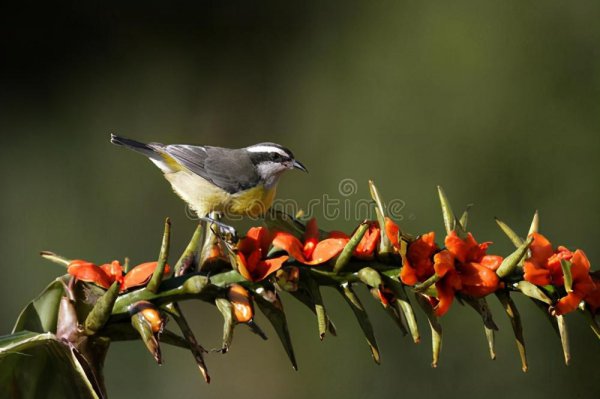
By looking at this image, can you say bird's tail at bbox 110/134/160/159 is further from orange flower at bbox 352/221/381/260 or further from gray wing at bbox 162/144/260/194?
orange flower at bbox 352/221/381/260

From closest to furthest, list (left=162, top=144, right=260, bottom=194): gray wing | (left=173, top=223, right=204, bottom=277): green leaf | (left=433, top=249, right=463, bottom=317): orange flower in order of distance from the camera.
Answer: (left=433, top=249, right=463, bottom=317): orange flower, (left=173, top=223, right=204, bottom=277): green leaf, (left=162, top=144, right=260, bottom=194): gray wing

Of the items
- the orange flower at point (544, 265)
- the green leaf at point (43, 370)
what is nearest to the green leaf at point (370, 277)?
the orange flower at point (544, 265)

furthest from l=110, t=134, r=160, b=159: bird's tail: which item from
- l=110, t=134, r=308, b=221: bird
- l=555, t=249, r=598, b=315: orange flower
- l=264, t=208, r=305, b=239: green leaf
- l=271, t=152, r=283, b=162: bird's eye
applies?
l=555, t=249, r=598, b=315: orange flower

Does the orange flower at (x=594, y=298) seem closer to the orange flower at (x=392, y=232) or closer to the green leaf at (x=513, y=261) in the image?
the green leaf at (x=513, y=261)

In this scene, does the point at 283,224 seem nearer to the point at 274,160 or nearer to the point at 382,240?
the point at 382,240

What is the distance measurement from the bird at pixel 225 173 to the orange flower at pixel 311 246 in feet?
7.13

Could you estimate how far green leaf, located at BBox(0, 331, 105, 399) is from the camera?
134 cm

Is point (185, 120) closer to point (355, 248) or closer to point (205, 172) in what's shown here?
point (205, 172)

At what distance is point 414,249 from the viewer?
55.7 inches

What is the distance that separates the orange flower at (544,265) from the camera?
1362mm

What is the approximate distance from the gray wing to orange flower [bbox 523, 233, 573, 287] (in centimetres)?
A: 259

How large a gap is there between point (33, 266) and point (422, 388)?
313 cm

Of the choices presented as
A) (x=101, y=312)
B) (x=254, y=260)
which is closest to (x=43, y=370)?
(x=101, y=312)

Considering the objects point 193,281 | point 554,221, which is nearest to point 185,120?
point 554,221
